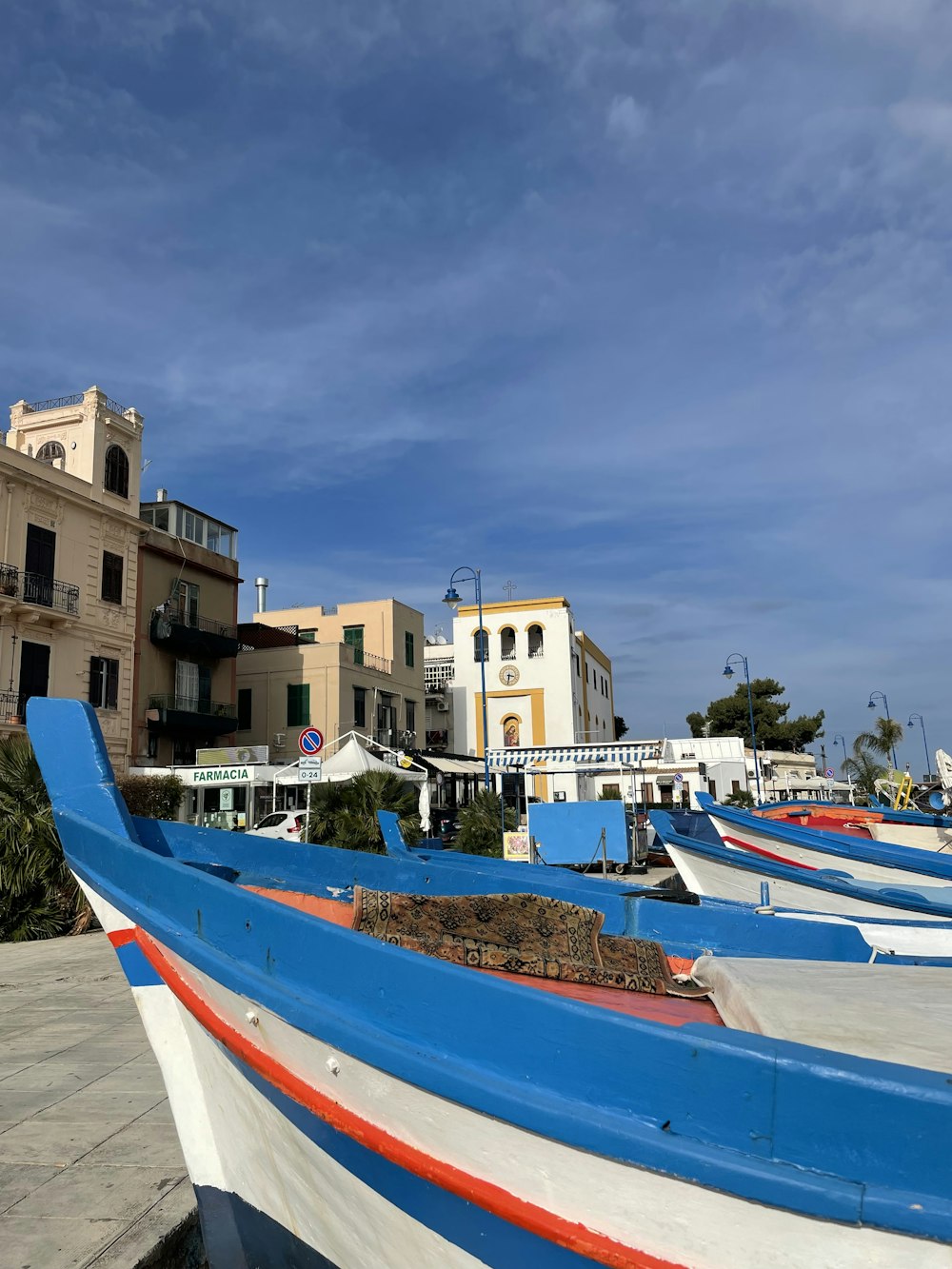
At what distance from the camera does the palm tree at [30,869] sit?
1038 cm

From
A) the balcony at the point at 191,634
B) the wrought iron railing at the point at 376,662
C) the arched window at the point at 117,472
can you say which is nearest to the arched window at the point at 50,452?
the arched window at the point at 117,472

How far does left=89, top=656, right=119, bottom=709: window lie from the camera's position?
82.5 ft

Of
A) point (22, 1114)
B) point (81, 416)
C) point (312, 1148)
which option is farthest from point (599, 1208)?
point (81, 416)

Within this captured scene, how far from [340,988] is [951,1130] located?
4.72 feet

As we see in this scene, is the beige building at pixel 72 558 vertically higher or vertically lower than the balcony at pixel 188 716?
higher

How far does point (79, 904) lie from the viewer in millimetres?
10898

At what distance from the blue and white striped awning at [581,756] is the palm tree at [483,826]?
1.49 m

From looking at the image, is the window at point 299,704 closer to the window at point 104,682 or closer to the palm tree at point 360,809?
the window at point 104,682

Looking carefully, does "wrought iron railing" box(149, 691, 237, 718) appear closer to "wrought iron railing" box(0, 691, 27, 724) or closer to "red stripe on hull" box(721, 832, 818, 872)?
"wrought iron railing" box(0, 691, 27, 724)

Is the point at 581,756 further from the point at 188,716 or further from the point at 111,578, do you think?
the point at 111,578

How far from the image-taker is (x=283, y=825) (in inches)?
757

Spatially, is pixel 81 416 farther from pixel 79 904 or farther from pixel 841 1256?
pixel 841 1256

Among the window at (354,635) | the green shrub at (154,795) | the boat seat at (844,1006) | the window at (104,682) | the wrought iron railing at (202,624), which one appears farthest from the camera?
the window at (354,635)

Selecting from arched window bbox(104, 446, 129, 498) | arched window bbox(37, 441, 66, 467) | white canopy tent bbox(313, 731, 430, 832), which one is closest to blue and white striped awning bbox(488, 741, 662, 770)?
white canopy tent bbox(313, 731, 430, 832)
